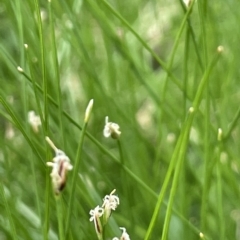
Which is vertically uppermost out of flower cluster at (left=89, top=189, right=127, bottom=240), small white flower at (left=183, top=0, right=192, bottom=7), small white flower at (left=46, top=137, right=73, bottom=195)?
small white flower at (left=183, top=0, right=192, bottom=7)

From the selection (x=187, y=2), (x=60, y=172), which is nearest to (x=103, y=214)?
(x=60, y=172)

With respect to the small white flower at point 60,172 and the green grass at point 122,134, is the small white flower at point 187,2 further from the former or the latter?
the small white flower at point 60,172

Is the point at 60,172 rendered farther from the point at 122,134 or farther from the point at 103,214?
the point at 122,134

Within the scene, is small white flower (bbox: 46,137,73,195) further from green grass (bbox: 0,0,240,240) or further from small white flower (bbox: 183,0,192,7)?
small white flower (bbox: 183,0,192,7)

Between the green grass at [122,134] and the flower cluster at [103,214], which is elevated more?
the green grass at [122,134]

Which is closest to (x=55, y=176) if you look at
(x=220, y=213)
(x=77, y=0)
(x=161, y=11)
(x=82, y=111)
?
(x=220, y=213)

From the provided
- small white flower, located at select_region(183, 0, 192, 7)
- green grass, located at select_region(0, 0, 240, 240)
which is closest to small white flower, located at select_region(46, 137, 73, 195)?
green grass, located at select_region(0, 0, 240, 240)

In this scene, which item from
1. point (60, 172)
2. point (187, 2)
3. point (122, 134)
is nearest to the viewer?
point (60, 172)

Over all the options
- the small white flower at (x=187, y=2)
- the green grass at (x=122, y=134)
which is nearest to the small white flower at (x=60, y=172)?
the green grass at (x=122, y=134)
